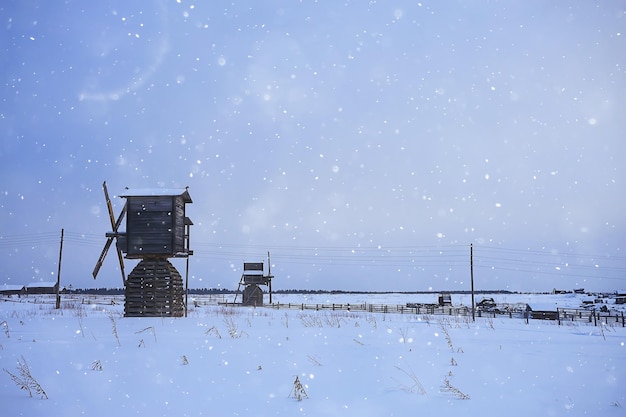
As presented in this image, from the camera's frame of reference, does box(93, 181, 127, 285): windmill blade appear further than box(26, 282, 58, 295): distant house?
No

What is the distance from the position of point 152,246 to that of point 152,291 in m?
2.83

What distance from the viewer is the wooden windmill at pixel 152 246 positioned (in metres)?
26.3

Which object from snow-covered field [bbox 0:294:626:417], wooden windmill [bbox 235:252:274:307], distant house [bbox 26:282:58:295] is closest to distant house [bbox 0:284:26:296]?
distant house [bbox 26:282:58:295]

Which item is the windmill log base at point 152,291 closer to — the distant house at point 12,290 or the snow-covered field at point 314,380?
the snow-covered field at point 314,380

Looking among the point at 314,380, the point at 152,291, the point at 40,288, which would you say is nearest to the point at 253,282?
the point at 152,291

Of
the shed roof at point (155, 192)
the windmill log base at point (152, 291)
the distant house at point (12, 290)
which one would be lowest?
the distant house at point (12, 290)

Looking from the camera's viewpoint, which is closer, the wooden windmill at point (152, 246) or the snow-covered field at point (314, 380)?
the snow-covered field at point (314, 380)

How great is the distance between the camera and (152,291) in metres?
27.0

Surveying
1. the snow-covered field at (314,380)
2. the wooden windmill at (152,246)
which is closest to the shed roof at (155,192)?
the wooden windmill at (152,246)

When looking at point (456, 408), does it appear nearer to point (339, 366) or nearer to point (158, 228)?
point (339, 366)

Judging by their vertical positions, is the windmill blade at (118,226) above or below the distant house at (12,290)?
above

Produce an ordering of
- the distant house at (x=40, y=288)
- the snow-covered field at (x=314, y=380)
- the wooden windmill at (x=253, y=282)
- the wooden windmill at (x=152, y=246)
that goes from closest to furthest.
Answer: the snow-covered field at (x=314, y=380) < the wooden windmill at (x=152, y=246) < the wooden windmill at (x=253, y=282) < the distant house at (x=40, y=288)

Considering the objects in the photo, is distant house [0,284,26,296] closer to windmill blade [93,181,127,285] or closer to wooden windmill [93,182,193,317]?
windmill blade [93,181,127,285]

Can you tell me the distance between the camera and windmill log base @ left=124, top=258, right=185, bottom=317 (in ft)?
87.6
